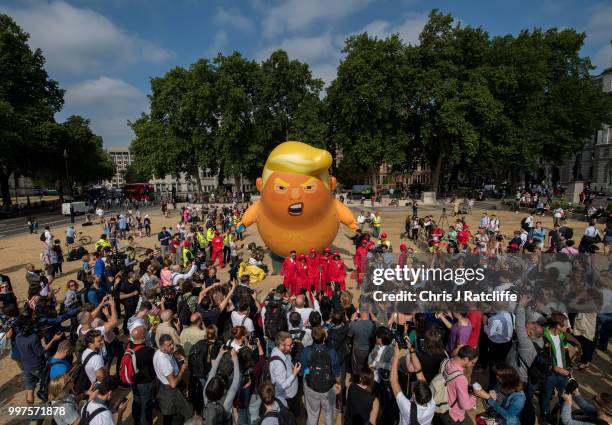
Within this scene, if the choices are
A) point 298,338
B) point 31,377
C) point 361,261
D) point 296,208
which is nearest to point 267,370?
point 298,338

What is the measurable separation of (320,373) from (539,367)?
8.96 feet

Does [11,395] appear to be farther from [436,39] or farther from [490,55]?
[490,55]

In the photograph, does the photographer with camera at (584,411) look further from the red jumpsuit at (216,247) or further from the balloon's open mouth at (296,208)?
the red jumpsuit at (216,247)

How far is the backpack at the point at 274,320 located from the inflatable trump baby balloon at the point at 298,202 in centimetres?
481

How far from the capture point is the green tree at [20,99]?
92.3ft

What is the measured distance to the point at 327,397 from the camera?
3893 millimetres

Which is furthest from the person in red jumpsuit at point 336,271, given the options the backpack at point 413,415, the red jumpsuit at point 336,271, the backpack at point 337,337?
the backpack at point 413,415

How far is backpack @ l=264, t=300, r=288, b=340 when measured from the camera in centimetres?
518

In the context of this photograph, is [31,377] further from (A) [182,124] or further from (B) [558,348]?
(A) [182,124]

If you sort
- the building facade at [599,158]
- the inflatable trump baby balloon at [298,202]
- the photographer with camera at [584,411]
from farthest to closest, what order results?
1. the building facade at [599,158]
2. the inflatable trump baby balloon at [298,202]
3. the photographer with camera at [584,411]

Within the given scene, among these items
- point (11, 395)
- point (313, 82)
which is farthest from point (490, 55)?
point (11, 395)

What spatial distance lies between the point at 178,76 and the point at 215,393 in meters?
43.0

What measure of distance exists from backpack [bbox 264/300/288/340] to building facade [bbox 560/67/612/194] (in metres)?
60.9

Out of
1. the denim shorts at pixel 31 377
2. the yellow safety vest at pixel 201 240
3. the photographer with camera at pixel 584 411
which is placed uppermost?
the photographer with camera at pixel 584 411
